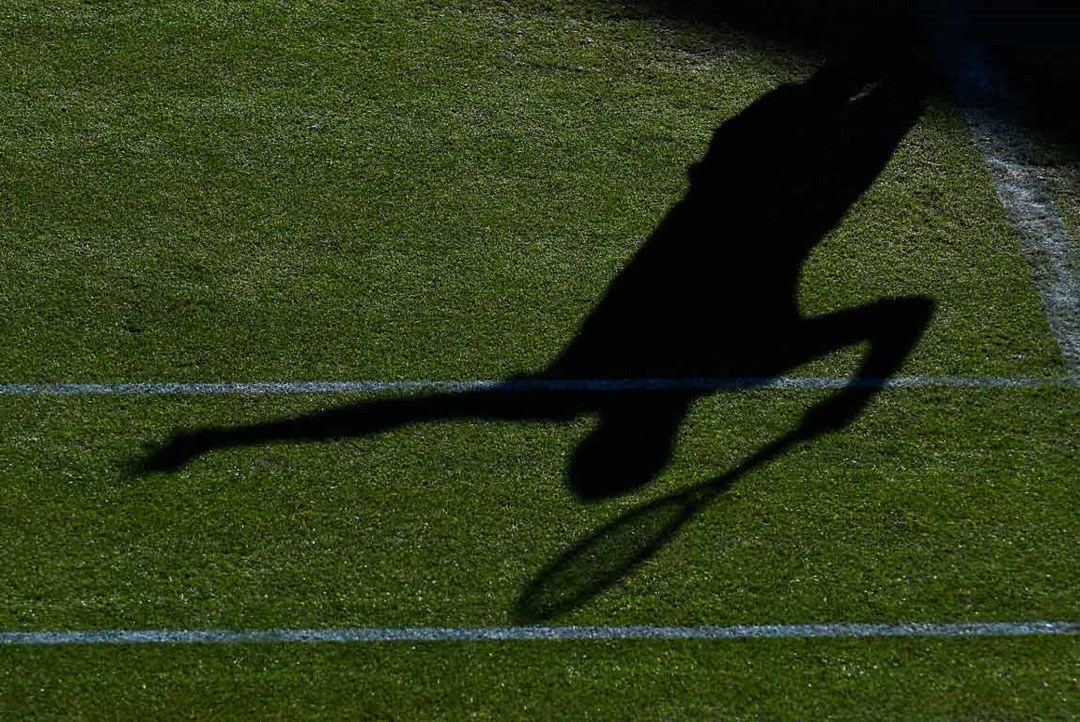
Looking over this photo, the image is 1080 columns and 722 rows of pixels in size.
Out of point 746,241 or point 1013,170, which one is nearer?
point 746,241

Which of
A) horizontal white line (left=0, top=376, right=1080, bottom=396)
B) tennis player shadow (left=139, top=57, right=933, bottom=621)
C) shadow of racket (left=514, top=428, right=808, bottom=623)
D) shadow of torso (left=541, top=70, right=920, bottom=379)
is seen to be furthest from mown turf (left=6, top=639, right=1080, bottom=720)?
shadow of torso (left=541, top=70, right=920, bottom=379)

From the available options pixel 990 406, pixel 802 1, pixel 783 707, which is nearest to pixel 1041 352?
pixel 990 406

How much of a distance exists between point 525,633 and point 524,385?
1.51 meters

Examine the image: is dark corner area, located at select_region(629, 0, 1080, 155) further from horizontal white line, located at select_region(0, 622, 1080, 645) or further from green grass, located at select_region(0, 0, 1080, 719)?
horizontal white line, located at select_region(0, 622, 1080, 645)

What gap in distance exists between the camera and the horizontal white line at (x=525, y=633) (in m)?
5.66

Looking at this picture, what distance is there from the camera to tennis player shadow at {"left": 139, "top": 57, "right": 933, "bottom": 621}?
632 cm

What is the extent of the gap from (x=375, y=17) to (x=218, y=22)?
43.2 inches

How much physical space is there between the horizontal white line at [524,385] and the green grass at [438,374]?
0.07 metres

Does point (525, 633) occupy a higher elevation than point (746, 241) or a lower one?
lower

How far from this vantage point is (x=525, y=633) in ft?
18.7

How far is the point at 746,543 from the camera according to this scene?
6051 mm

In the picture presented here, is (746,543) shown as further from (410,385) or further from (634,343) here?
(410,385)

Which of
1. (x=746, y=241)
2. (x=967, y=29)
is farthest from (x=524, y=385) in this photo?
(x=967, y=29)

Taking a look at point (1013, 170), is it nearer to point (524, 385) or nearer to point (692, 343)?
point (692, 343)
